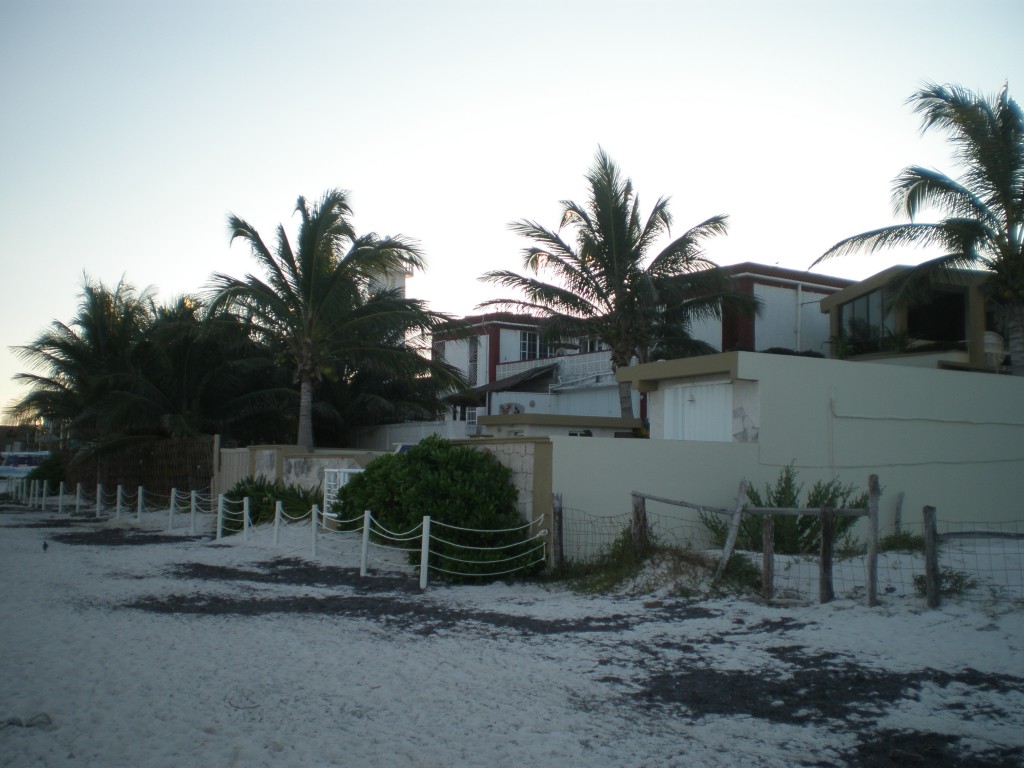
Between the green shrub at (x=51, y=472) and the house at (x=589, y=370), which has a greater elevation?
the house at (x=589, y=370)

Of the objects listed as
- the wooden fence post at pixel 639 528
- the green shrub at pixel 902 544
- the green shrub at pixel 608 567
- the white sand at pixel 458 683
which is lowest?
the white sand at pixel 458 683

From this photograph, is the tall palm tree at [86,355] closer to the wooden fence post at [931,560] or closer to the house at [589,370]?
the house at [589,370]

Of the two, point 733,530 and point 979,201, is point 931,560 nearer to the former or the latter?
point 733,530

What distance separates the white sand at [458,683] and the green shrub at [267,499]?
7.24 metres

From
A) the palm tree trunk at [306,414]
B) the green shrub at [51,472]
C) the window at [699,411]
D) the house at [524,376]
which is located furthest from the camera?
the green shrub at [51,472]

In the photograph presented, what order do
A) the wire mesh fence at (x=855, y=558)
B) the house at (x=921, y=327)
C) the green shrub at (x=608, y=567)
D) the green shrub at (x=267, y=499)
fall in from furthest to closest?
the house at (x=921, y=327)
the green shrub at (x=267, y=499)
the green shrub at (x=608, y=567)
the wire mesh fence at (x=855, y=558)

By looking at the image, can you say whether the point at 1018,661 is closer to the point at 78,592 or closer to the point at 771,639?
the point at 771,639

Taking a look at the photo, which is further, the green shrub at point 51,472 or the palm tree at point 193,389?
the green shrub at point 51,472

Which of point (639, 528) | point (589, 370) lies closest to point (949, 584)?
point (639, 528)

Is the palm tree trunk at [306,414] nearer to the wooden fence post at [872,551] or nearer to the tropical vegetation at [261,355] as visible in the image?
the tropical vegetation at [261,355]

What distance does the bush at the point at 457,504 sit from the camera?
41.3 ft

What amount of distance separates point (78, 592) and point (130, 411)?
1356cm

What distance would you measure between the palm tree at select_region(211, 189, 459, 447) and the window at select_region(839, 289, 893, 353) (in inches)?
→ 481

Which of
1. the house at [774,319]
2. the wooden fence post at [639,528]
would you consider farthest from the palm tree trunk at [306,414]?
the house at [774,319]
